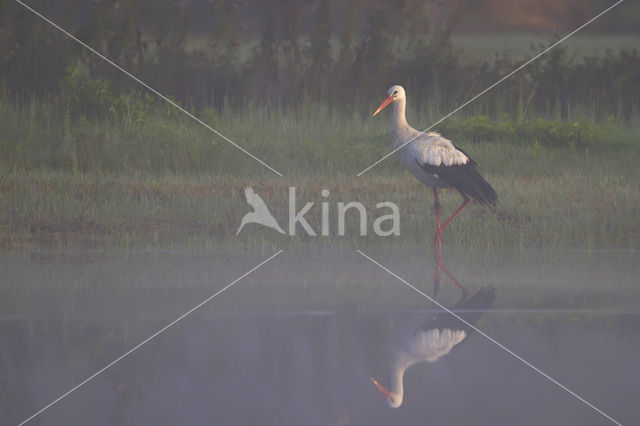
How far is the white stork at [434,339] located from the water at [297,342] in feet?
0.17

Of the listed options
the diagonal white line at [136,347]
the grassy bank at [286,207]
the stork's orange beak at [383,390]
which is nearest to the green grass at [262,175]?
the grassy bank at [286,207]

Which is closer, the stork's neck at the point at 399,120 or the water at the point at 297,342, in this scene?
the water at the point at 297,342

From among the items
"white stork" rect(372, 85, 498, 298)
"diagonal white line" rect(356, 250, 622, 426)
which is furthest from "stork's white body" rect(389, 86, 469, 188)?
"diagonal white line" rect(356, 250, 622, 426)

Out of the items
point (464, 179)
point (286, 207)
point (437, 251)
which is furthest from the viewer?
point (286, 207)

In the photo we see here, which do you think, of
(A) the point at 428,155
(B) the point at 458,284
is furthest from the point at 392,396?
(A) the point at 428,155

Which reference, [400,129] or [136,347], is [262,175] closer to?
[400,129]

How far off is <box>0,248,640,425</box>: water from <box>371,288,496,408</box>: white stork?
0.17ft

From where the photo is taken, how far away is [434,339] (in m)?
4.36

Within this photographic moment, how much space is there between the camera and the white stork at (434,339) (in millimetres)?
3638

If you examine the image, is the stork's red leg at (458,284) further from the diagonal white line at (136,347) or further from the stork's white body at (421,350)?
the diagonal white line at (136,347)

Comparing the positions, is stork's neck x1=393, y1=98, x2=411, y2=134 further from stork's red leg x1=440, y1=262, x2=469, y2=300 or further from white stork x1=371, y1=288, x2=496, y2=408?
white stork x1=371, y1=288, x2=496, y2=408

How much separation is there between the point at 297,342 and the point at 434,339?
68 cm

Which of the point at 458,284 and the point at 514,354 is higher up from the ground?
the point at 458,284

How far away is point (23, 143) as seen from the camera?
1127 centimetres
